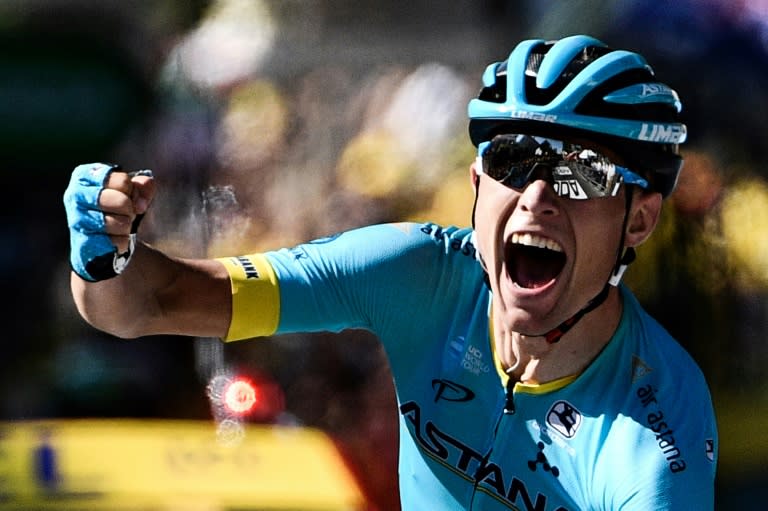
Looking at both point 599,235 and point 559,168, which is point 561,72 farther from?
point 599,235

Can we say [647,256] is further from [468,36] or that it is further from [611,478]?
[611,478]

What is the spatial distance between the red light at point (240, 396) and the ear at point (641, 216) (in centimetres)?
217

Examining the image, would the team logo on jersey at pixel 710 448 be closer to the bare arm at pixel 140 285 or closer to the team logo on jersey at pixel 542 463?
the team logo on jersey at pixel 542 463

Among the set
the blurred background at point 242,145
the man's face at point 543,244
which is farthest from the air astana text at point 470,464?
the blurred background at point 242,145

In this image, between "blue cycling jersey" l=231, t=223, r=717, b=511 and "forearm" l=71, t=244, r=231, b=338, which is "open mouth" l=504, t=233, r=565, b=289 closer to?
"blue cycling jersey" l=231, t=223, r=717, b=511

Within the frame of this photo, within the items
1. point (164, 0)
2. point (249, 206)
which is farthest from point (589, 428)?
point (164, 0)

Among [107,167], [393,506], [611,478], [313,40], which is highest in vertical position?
[313,40]

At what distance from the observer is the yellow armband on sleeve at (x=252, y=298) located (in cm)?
240

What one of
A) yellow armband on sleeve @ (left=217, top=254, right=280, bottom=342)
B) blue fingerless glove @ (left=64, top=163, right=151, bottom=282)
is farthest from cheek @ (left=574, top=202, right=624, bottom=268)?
blue fingerless glove @ (left=64, top=163, right=151, bottom=282)

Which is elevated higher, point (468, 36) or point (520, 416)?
point (468, 36)

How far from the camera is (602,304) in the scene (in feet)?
8.04

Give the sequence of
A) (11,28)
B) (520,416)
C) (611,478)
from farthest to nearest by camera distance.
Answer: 1. (11,28)
2. (520,416)
3. (611,478)

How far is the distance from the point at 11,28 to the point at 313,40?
103cm

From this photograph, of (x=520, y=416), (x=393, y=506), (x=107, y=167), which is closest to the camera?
(x=107, y=167)
